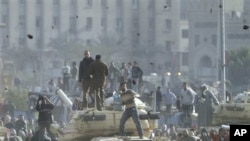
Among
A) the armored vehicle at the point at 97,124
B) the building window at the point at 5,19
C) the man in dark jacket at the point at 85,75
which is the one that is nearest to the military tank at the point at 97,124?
the armored vehicle at the point at 97,124

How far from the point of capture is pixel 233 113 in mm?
34531

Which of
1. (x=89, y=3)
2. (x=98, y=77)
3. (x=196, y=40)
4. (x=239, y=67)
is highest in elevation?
(x=89, y=3)

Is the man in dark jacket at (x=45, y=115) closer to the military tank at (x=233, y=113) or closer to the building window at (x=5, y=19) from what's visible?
the military tank at (x=233, y=113)

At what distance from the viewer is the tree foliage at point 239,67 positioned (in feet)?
353

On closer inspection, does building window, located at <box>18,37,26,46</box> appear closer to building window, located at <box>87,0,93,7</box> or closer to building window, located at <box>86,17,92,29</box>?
building window, located at <box>86,17,92,29</box>

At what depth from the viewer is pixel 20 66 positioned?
118250 millimetres

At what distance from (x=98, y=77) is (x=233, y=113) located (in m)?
4.34

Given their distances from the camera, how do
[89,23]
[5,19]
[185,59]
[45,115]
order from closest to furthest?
1. [45,115]
2. [5,19]
3. [89,23]
4. [185,59]

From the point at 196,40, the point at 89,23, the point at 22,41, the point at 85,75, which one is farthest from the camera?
the point at 196,40

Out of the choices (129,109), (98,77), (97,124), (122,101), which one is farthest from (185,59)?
(122,101)

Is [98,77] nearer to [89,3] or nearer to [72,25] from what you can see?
[89,3]

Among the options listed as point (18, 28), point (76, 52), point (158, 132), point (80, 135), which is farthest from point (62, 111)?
point (18, 28)

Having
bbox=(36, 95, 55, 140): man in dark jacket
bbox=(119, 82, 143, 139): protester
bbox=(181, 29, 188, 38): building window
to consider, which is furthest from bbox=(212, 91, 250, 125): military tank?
bbox=(181, 29, 188, 38): building window

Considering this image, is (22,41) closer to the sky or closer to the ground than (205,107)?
closer to the sky
